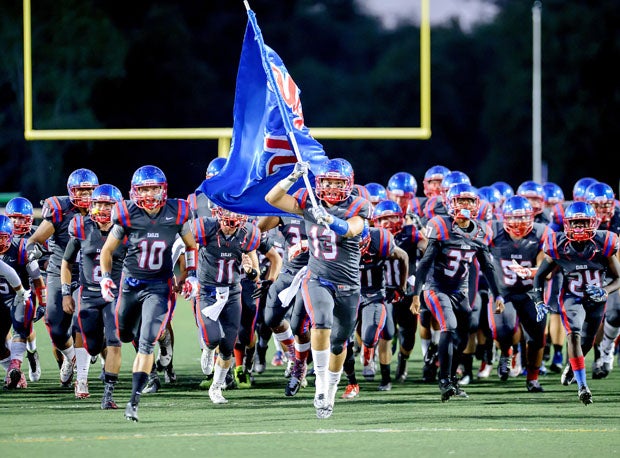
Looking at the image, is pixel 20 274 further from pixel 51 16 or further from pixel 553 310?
pixel 51 16

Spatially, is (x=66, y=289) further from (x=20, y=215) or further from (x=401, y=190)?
(x=401, y=190)

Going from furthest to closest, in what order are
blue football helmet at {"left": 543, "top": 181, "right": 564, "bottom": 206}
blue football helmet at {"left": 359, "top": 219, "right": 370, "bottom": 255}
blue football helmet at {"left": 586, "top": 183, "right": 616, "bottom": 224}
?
blue football helmet at {"left": 543, "top": 181, "right": 564, "bottom": 206}
blue football helmet at {"left": 586, "top": 183, "right": 616, "bottom": 224}
blue football helmet at {"left": 359, "top": 219, "right": 370, "bottom": 255}

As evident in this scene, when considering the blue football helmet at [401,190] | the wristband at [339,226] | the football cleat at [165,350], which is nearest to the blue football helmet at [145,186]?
the wristband at [339,226]

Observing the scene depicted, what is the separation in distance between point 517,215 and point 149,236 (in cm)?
353

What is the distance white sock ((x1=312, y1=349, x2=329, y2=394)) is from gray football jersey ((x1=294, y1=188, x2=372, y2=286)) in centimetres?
53

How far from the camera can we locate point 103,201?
33.5 feet

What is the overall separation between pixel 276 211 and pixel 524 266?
2667mm

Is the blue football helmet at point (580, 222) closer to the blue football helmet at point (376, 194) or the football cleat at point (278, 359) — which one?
the blue football helmet at point (376, 194)

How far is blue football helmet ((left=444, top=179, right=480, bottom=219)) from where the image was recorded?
10609 mm

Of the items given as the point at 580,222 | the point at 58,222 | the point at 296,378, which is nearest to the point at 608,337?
the point at 580,222

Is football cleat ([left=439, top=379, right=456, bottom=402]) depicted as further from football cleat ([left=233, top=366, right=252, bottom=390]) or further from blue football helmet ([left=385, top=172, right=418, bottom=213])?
blue football helmet ([left=385, top=172, right=418, bottom=213])

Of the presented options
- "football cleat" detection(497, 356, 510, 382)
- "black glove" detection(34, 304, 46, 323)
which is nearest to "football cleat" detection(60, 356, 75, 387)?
"black glove" detection(34, 304, 46, 323)

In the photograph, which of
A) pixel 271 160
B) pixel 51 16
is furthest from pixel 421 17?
pixel 271 160

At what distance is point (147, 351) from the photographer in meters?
8.96
